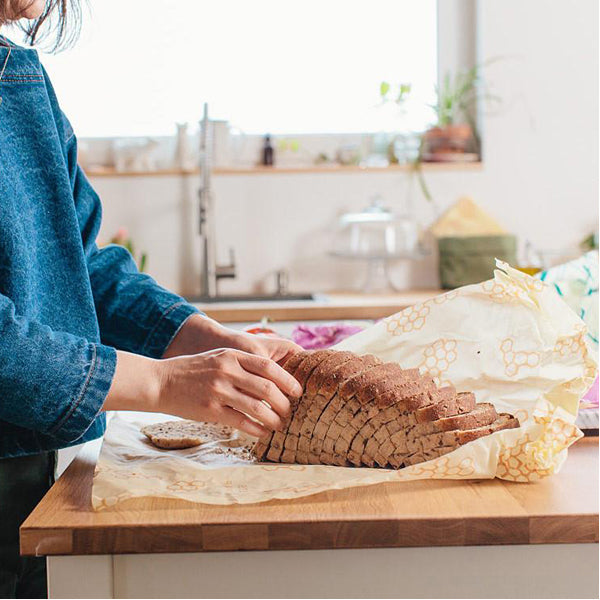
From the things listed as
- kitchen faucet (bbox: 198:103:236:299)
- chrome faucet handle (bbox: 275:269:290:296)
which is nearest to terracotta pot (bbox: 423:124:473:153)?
chrome faucet handle (bbox: 275:269:290:296)

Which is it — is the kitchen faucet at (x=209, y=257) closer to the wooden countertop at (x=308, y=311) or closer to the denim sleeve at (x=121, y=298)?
the wooden countertop at (x=308, y=311)

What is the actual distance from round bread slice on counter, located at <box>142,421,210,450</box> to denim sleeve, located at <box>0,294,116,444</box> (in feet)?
0.53

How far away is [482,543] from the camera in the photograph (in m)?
0.80

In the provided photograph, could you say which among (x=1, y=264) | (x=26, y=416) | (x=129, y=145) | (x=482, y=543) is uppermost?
(x=129, y=145)

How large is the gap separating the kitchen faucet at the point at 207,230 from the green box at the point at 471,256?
727mm

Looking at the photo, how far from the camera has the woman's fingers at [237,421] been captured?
36.0 inches

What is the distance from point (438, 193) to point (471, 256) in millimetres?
270

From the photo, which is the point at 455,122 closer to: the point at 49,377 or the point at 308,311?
the point at 308,311

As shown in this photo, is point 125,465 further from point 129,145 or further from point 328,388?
point 129,145

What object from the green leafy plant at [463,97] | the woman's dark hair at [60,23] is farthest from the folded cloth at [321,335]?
the green leafy plant at [463,97]

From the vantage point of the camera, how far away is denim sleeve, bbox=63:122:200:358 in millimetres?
1205

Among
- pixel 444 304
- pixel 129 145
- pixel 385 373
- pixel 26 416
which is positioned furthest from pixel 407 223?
pixel 26 416

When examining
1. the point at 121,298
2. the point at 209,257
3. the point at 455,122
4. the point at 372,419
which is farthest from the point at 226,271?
the point at 372,419

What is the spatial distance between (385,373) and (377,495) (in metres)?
0.16
